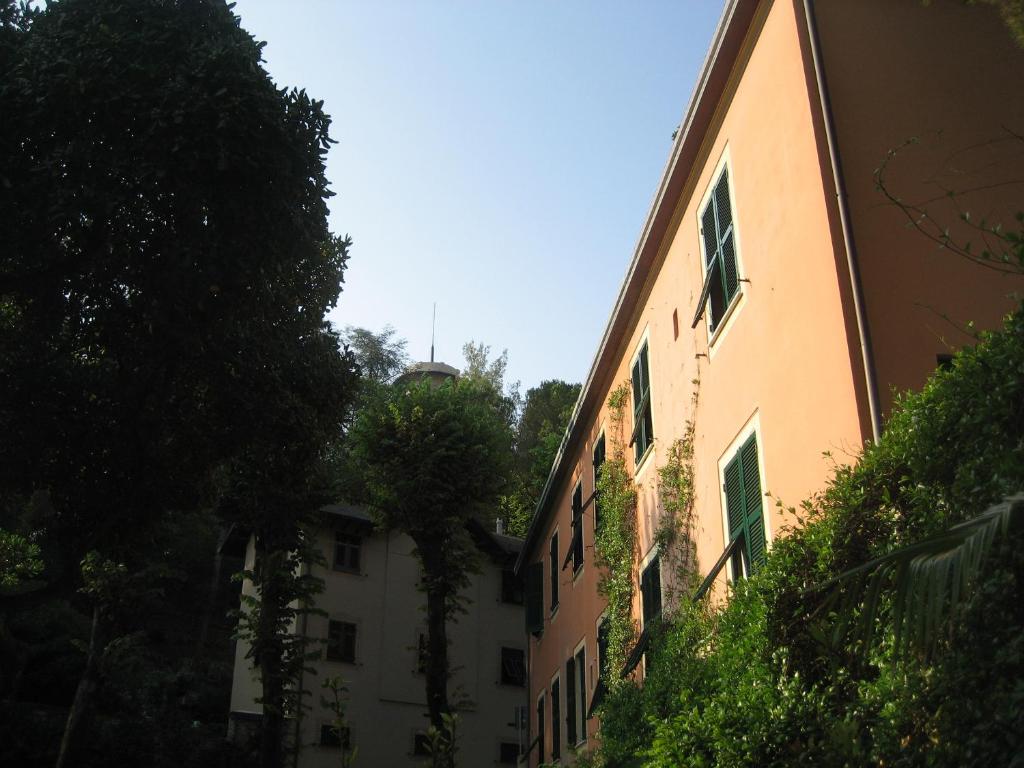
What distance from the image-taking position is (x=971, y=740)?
5117 millimetres

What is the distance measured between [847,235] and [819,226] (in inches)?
12.5

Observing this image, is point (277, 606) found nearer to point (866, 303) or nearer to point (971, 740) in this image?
point (866, 303)

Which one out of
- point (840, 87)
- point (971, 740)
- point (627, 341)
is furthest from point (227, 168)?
point (971, 740)

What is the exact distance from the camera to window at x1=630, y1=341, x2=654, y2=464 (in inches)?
607

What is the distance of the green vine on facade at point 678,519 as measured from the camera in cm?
1267

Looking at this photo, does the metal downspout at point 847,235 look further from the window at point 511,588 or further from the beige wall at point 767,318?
the window at point 511,588

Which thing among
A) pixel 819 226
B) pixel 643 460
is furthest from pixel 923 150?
pixel 643 460

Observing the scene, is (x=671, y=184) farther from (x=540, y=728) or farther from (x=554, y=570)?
(x=540, y=728)

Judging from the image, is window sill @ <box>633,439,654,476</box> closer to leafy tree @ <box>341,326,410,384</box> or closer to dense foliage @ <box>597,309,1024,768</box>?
dense foliage @ <box>597,309,1024,768</box>

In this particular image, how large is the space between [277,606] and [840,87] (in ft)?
50.4

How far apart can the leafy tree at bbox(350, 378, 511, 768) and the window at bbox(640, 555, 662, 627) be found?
29.4 feet

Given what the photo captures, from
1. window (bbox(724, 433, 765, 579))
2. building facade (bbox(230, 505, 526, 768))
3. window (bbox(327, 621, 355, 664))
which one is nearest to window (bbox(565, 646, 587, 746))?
window (bbox(724, 433, 765, 579))

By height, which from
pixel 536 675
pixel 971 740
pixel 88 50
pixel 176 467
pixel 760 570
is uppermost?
pixel 88 50

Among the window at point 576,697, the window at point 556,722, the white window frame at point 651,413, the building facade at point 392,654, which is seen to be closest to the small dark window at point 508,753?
the building facade at point 392,654
